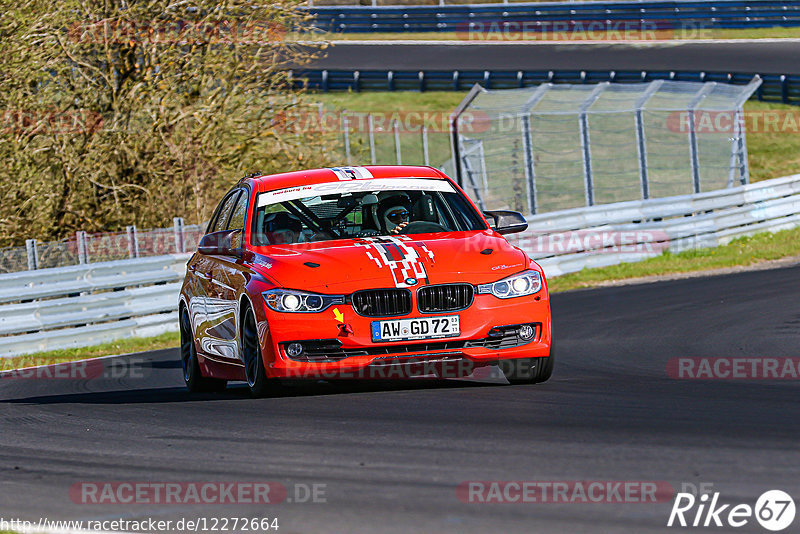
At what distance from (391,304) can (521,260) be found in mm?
1021

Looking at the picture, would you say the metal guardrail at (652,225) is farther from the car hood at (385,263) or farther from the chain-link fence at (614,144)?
the car hood at (385,263)

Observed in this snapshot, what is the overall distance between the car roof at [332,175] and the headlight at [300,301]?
5.37 feet

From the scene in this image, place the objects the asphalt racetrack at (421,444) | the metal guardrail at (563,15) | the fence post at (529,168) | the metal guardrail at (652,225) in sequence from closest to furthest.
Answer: the asphalt racetrack at (421,444) → the metal guardrail at (652,225) → the fence post at (529,168) → the metal guardrail at (563,15)

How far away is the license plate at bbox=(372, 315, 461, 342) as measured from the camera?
821 centimetres

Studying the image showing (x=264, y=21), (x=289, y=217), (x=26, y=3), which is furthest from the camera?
(x=264, y=21)

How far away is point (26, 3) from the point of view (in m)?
19.9

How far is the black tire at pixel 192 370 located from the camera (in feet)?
33.7

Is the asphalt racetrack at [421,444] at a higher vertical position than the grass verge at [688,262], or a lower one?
higher

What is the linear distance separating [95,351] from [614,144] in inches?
693

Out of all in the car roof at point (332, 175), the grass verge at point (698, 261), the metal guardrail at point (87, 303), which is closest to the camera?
the car roof at point (332, 175)

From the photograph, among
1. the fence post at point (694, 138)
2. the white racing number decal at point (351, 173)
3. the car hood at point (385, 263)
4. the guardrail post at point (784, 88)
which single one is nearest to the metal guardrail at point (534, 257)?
the fence post at point (694, 138)

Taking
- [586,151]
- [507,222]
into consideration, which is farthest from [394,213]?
[586,151]

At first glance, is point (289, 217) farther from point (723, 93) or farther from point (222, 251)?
point (723, 93)

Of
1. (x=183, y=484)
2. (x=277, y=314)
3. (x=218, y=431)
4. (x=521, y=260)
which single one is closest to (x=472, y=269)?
(x=521, y=260)
